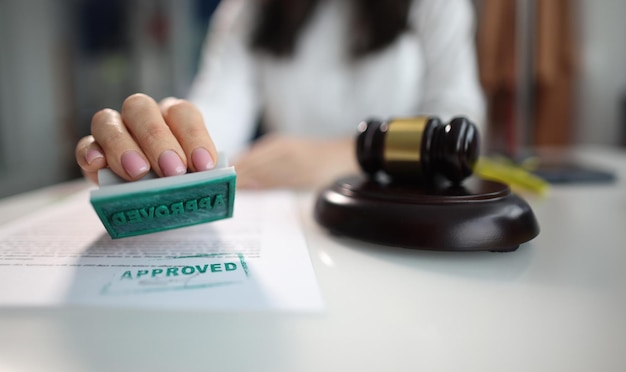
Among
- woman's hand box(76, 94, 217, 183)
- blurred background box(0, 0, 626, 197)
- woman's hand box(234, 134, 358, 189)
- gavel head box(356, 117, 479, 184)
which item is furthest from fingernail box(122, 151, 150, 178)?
blurred background box(0, 0, 626, 197)

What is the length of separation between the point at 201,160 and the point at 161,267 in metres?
0.08

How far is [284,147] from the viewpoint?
0.83 m

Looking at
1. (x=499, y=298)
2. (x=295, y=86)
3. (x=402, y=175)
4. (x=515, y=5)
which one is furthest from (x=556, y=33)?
(x=499, y=298)

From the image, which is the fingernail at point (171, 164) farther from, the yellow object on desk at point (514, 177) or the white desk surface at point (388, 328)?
the yellow object on desk at point (514, 177)

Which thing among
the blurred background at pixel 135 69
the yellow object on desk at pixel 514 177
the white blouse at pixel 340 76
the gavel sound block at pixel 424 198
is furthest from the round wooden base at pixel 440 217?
the blurred background at pixel 135 69

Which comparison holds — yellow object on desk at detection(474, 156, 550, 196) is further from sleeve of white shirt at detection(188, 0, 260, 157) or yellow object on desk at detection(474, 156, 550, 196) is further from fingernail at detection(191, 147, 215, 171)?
sleeve of white shirt at detection(188, 0, 260, 157)

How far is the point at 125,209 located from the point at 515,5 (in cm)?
131

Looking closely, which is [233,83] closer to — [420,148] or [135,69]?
[420,148]

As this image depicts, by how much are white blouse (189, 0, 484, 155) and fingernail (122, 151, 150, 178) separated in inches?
30.5

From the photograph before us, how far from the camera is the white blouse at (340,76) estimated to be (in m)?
1.17

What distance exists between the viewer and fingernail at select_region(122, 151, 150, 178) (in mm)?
344

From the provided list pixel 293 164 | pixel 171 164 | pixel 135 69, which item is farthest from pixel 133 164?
pixel 135 69

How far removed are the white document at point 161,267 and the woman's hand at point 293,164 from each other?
277 millimetres

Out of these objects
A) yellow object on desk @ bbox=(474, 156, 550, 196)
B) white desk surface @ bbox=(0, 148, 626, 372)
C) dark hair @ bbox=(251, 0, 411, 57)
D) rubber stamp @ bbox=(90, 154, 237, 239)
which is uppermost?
dark hair @ bbox=(251, 0, 411, 57)
